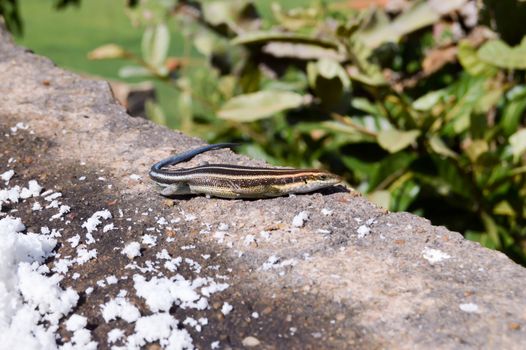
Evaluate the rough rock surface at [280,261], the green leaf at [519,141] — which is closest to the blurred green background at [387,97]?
the green leaf at [519,141]

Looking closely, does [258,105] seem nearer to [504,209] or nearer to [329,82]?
[329,82]

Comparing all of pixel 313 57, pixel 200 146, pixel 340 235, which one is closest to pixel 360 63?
pixel 313 57

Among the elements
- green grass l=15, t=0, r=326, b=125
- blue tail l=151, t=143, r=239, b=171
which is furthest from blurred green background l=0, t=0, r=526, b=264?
green grass l=15, t=0, r=326, b=125

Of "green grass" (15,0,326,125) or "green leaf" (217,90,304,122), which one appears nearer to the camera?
"green leaf" (217,90,304,122)

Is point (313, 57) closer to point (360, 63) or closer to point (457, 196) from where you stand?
point (360, 63)

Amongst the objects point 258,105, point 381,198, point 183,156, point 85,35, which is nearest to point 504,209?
point 381,198

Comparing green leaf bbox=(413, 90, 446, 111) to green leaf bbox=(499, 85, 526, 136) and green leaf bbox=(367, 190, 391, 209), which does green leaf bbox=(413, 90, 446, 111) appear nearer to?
green leaf bbox=(499, 85, 526, 136)
